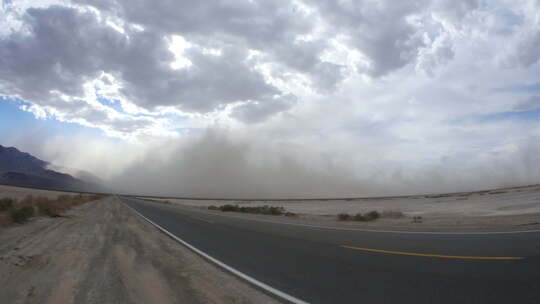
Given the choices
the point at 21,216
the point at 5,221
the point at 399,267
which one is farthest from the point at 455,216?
the point at 21,216

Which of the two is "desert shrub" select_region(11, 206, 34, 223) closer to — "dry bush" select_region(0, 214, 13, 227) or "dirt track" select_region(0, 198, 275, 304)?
"dry bush" select_region(0, 214, 13, 227)

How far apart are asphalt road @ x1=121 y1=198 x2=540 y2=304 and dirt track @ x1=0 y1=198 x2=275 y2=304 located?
2.87 feet

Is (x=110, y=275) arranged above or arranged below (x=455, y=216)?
below

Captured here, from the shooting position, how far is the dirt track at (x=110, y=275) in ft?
18.3

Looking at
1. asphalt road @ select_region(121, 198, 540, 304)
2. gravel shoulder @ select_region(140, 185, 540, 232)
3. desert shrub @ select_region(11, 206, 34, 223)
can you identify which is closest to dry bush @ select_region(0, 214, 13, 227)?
desert shrub @ select_region(11, 206, 34, 223)

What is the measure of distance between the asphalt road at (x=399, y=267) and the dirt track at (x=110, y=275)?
34.5 inches

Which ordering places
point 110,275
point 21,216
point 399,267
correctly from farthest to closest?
point 21,216, point 110,275, point 399,267

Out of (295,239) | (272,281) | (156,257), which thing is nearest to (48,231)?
(156,257)

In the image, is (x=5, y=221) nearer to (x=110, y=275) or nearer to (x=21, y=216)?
(x=21, y=216)

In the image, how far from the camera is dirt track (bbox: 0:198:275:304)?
558cm

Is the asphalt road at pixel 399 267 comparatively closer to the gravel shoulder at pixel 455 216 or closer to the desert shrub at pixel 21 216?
the gravel shoulder at pixel 455 216

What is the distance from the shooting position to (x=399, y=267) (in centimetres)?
658

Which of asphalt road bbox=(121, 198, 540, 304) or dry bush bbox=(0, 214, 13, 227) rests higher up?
asphalt road bbox=(121, 198, 540, 304)

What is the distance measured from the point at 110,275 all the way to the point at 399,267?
6.91 m
